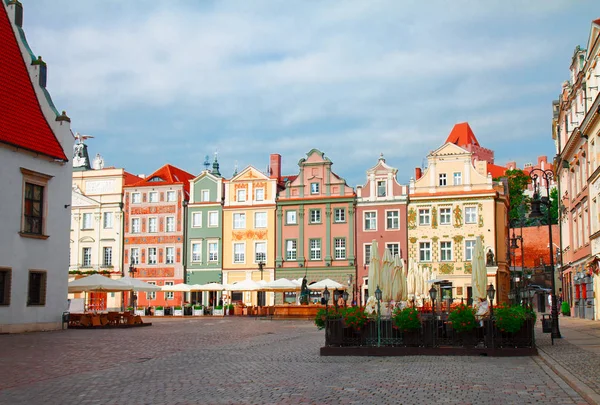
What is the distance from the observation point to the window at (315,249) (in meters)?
56.3

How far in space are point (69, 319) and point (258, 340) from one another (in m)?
12.6

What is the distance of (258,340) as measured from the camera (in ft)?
76.9

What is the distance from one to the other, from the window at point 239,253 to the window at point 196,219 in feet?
11.4

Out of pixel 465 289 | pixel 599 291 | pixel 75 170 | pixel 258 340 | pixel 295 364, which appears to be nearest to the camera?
pixel 295 364

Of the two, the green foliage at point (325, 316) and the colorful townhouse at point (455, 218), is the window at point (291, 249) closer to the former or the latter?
the colorful townhouse at point (455, 218)

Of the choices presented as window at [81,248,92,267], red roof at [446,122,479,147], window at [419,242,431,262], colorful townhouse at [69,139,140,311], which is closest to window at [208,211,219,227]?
colorful townhouse at [69,139,140,311]

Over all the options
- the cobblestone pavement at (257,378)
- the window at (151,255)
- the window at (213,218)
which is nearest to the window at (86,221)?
the window at (151,255)

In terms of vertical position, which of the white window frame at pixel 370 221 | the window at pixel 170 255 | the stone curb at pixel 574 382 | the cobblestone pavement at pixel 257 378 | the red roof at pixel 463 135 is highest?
the red roof at pixel 463 135

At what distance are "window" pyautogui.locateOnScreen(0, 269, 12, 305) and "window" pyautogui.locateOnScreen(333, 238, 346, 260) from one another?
31.3 metres

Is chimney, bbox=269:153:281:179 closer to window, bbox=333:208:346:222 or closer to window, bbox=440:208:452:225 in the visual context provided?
window, bbox=333:208:346:222

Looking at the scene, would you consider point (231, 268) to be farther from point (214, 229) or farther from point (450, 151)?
point (450, 151)

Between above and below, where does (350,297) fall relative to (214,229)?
below

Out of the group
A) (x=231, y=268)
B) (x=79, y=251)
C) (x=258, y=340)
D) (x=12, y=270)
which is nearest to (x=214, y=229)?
(x=231, y=268)

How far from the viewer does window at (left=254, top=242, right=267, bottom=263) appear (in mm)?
57812
